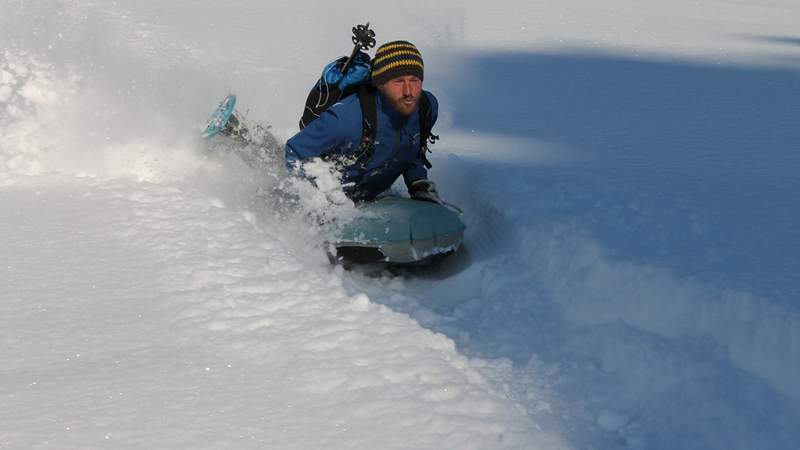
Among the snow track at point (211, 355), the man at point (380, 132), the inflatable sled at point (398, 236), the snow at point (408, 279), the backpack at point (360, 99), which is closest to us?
the snow track at point (211, 355)

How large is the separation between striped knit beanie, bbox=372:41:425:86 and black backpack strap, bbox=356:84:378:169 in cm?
11

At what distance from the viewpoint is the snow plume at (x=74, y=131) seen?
612 centimetres

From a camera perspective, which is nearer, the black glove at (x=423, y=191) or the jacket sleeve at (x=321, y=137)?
the jacket sleeve at (x=321, y=137)

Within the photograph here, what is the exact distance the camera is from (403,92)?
544 centimetres

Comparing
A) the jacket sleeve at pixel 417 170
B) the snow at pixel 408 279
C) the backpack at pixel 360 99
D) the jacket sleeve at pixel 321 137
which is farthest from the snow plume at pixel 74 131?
the jacket sleeve at pixel 417 170

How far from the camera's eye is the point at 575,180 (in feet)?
19.6

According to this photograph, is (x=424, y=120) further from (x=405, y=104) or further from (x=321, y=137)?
(x=321, y=137)

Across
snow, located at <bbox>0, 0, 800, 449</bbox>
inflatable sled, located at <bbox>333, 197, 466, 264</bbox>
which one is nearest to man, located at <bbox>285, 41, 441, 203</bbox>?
snow, located at <bbox>0, 0, 800, 449</bbox>

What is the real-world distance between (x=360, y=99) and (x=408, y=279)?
45.0 inches

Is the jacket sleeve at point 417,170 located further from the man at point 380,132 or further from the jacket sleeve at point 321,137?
the jacket sleeve at point 321,137

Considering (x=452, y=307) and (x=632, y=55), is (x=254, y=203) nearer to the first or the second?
(x=452, y=307)

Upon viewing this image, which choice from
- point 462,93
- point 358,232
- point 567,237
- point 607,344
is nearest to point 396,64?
point 358,232

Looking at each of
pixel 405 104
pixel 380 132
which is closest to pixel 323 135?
pixel 380 132

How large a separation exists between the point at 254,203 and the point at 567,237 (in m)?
2.07
